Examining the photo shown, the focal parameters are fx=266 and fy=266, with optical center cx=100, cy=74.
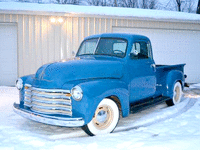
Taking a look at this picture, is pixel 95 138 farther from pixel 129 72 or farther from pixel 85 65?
pixel 129 72

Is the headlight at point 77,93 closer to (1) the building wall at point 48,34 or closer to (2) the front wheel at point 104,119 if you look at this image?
(2) the front wheel at point 104,119

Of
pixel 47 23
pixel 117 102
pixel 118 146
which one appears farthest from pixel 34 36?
pixel 118 146

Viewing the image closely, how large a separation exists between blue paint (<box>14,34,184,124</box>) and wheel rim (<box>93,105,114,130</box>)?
266mm

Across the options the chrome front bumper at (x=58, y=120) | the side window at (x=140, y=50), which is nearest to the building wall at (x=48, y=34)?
the side window at (x=140, y=50)

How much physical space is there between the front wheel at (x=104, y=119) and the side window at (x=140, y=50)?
1.48 metres

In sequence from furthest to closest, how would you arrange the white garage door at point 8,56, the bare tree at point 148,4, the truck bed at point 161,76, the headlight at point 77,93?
the bare tree at point 148,4 → the white garage door at point 8,56 → the truck bed at point 161,76 → the headlight at point 77,93

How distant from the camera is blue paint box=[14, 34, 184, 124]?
436 cm

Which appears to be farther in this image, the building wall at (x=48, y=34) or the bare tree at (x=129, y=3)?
the bare tree at (x=129, y=3)

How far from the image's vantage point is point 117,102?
496 centimetres

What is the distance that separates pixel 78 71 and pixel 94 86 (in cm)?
50

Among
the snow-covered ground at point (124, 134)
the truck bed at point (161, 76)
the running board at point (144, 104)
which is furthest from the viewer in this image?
the truck bed at point (161, 76)

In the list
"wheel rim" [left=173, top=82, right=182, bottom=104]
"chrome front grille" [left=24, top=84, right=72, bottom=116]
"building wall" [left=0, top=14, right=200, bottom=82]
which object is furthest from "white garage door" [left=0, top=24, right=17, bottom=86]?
"chrome front grille" [left=24, top=84, right=72, bottom=116]

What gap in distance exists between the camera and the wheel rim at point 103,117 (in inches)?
184

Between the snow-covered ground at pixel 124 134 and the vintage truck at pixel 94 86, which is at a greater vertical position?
the vintage truck at pixel 94 86
